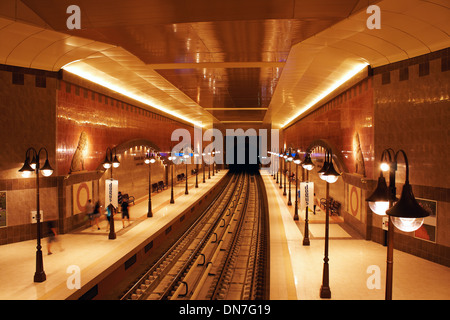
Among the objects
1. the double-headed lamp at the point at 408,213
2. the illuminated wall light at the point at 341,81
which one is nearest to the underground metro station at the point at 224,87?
the double-headed lamp at the point at 408,213

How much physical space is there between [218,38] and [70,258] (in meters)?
8.99

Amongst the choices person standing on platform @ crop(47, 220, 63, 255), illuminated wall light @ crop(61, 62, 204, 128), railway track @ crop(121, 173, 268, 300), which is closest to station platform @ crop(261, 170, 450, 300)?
railway track @ crop(121, 173, 268, 300)

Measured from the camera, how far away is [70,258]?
33.9 feet

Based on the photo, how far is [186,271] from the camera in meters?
11.4

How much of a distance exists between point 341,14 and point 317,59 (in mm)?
4478

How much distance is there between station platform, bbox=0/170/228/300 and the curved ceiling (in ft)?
23.7

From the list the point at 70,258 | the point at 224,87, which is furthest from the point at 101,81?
the point at 70,258

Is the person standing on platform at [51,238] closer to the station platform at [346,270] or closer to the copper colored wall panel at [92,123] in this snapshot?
the copper colored wall panel at [92,123]

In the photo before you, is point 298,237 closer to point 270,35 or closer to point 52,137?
point 270,35

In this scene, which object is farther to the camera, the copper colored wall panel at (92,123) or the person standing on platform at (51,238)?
the copper colored wall panel at (92,123)

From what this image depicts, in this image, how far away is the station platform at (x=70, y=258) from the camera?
801cm

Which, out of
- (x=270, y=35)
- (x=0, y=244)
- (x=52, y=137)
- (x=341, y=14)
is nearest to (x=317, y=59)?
(x=270, y=35)

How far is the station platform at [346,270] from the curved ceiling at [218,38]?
7138 millimetres

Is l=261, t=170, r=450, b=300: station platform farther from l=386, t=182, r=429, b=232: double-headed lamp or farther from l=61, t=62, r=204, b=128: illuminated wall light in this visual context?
l=61, t=62, r=204, b=128: illuminated wall light
